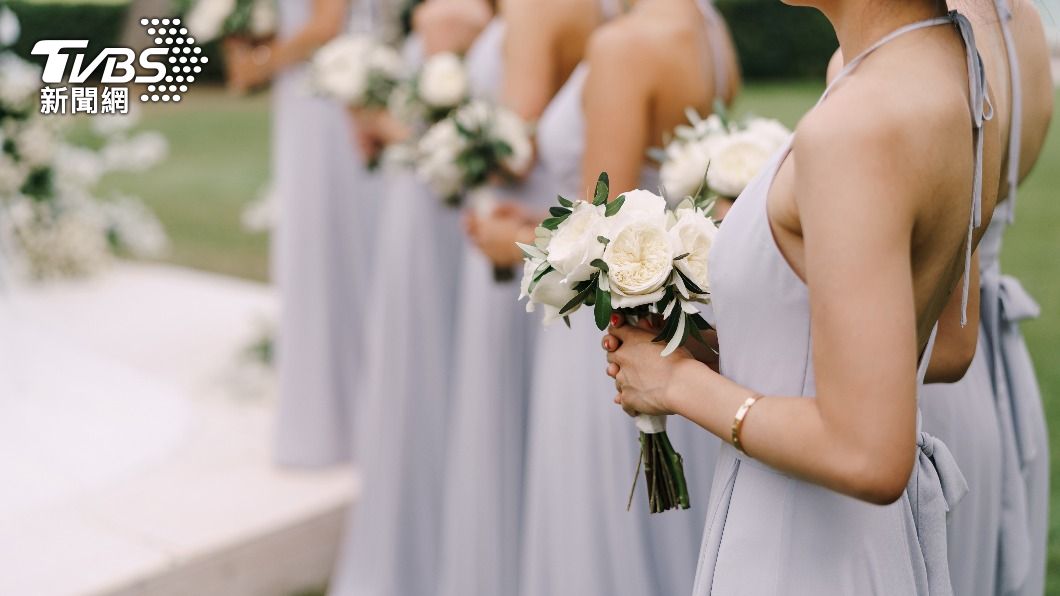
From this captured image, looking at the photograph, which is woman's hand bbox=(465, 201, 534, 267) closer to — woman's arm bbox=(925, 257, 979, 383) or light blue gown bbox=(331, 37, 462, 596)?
light blue gown bbox=(331, 37, 462, 596)

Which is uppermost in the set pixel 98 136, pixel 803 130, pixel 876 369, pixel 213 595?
pixel 98 136

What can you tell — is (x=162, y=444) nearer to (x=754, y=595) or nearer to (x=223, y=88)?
(x=754, y=595)

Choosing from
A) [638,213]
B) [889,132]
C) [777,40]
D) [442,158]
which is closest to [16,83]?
[442,158]

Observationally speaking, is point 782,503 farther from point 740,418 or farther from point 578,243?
point 578,243

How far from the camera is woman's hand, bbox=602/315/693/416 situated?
1765 mm

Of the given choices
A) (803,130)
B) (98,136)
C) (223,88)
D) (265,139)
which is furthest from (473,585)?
(223,88)

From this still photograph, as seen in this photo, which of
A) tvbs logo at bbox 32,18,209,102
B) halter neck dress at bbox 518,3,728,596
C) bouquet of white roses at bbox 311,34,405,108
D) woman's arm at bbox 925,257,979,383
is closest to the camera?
woman's arm at bbox 925,257,979,383

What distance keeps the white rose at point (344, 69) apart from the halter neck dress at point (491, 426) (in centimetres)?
83

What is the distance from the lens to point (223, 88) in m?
25.0

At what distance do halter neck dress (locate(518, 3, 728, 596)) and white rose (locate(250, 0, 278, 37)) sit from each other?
2.48 metres

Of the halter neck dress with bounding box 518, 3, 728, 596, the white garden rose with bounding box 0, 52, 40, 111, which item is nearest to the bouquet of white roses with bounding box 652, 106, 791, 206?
the halter neck dress with bounding box 518, 3, 728, 596

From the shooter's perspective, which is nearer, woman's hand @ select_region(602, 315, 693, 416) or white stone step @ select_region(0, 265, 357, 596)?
woman's hand @ select_region(602, 315, 693, 416)

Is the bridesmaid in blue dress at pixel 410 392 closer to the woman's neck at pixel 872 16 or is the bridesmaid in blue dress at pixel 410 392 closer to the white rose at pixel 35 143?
the woman's neck at pixel 872 16

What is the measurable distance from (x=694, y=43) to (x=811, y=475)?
1505mm
